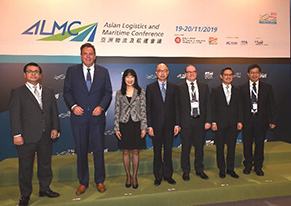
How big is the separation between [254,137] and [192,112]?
115 cm

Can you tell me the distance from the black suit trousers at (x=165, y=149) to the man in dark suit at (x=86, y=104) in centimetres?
75

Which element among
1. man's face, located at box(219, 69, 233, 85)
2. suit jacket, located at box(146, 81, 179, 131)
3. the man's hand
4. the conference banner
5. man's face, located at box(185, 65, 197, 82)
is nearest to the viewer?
the man's hand

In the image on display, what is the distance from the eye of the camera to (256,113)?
3.43m

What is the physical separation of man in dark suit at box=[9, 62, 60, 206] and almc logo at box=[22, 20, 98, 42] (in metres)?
1.76

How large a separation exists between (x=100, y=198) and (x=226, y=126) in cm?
203

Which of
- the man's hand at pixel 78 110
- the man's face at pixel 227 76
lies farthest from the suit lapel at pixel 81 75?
the man's face at pixel 227 76

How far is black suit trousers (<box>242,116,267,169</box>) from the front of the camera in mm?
3436

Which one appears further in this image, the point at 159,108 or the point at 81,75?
the point at 159,108

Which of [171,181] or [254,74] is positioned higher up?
[254,74]

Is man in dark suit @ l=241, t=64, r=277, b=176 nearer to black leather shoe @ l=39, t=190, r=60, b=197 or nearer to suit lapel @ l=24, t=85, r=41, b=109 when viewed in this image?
black leather shoe @ l=39, t=190, r=60, b=197

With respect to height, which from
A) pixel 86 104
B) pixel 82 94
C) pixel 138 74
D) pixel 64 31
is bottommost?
pixel 86 104

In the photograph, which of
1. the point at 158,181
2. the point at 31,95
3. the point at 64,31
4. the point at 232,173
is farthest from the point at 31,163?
the point at 232,173

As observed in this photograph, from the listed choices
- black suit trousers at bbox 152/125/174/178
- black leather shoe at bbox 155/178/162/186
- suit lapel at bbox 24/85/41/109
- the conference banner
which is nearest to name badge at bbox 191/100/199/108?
black suit trousers at bbox 152/125/174/178

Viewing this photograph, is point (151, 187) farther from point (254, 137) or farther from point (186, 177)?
point (254, 137)
